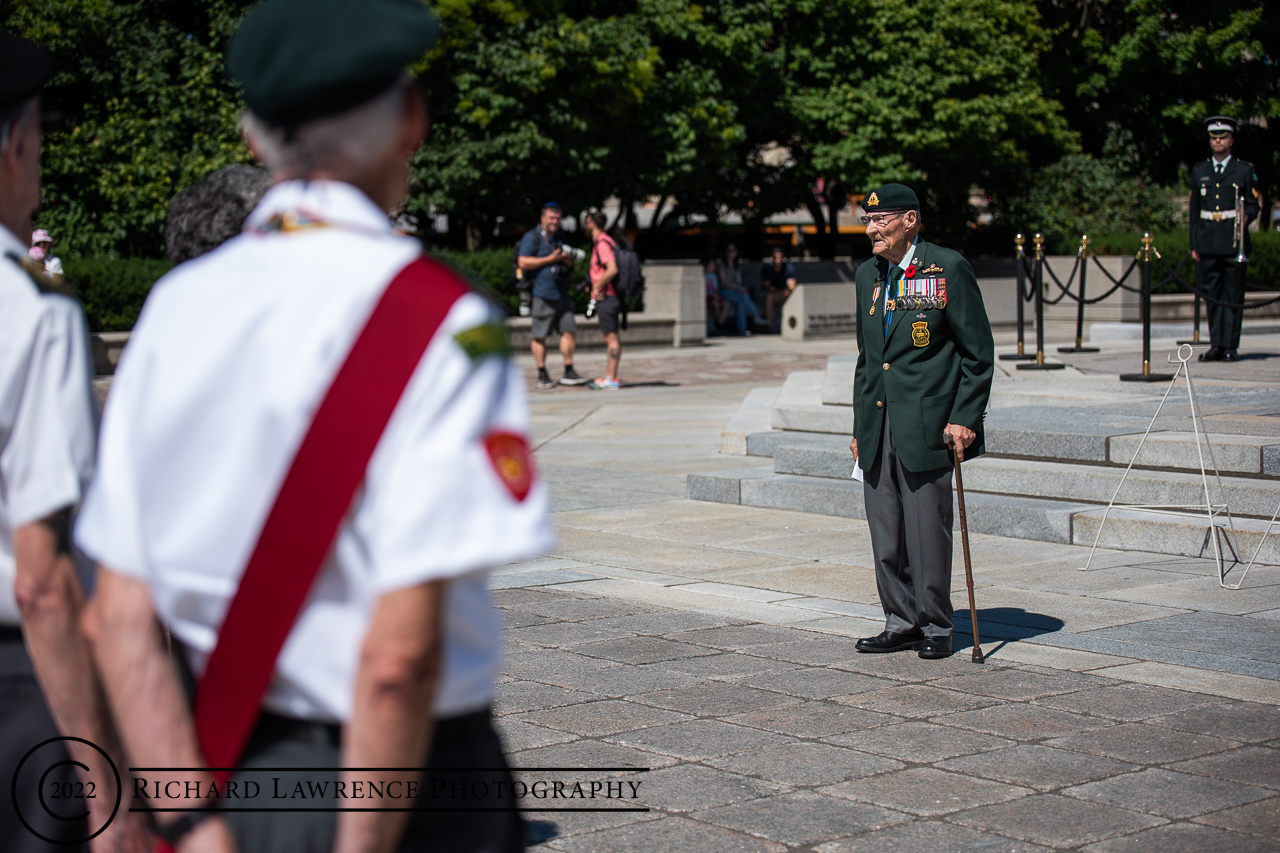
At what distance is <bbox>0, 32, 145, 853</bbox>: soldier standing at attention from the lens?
1.83 meters

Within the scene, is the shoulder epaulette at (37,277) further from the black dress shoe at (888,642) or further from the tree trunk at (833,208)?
the tree trunk at (833,208)

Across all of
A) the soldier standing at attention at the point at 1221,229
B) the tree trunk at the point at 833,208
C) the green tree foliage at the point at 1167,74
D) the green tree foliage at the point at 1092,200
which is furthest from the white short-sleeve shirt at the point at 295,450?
the green tree foliage at the point at 1167,74

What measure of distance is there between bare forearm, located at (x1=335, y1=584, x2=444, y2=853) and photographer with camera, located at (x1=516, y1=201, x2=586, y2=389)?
14.4 meters

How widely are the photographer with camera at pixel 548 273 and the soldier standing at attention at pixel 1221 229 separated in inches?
261

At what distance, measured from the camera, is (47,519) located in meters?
1.84

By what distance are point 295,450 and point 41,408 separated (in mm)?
556

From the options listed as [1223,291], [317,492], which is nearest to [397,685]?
[317,492]

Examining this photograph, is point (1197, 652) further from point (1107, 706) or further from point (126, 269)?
point (126, 269)

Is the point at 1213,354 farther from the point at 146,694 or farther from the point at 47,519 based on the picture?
the point at 146,694

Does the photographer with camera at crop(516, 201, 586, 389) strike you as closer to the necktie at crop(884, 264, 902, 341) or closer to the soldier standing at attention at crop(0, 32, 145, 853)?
the necktie at crop(884, 264, 902, 341)

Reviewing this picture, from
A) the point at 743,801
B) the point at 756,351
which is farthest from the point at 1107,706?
the point at 756,351

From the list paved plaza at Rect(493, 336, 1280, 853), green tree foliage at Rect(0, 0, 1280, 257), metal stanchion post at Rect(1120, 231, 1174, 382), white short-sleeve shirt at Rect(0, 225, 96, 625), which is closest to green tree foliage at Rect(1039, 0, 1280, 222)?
green tree foliage at Rect(0, 0, 1280, 257)

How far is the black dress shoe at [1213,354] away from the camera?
1337 cm

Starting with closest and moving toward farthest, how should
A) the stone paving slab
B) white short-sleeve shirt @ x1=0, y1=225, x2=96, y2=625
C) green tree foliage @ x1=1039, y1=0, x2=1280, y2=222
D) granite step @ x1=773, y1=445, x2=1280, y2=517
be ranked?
white short-sleeve shirt @ x1=0, y1=225, x2=96, y2=625 → the stone paving slab → granite step @ x1=773, y1=445, x2=1280, y2=517 → green tree foliage @ x1=1039, y1=0, x2=1280, y2=222
